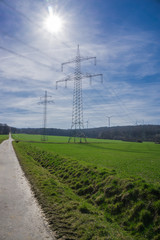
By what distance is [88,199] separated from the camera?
10.9 m

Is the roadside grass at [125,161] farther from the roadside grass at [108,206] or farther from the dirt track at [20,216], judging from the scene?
the dirt track at [20,216]

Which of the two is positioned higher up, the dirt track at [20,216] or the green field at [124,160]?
the green field at [124,160]

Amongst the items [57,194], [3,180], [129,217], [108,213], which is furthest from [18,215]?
A: [3,180]

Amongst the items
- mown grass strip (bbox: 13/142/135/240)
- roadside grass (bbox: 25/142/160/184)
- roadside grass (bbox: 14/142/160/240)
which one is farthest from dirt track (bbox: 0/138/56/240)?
roadside grass (bbox: 25/142/160/184)

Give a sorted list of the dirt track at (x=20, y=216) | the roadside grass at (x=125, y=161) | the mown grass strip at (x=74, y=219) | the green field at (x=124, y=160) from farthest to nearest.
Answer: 1. the green field at (x=124, y=160)
2. the roadside grass at (x=125, y=161)
3. the mown grass strip at (x=74, y=219)
4. the dirt track at (x=20, y=216)

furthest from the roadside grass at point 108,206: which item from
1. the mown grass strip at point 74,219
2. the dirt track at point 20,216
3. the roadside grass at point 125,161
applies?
the roadside grass at point 125,161

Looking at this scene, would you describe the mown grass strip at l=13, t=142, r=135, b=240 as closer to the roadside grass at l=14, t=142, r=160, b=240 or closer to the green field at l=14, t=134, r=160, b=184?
the roadside grass at l=14, t=142, r=160, b=240

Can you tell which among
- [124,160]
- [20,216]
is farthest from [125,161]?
[20,216]

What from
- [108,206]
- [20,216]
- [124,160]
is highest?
[124,160]

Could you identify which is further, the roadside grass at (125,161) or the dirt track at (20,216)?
the roadside grass at (125,161)

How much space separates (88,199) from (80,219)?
3.14 meters

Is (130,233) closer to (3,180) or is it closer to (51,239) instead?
(51,239)

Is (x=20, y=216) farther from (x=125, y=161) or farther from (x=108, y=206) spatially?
(x=125, y=161)

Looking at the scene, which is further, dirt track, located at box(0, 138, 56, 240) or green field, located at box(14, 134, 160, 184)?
green field, located at box(14, 134, 160, 184)
